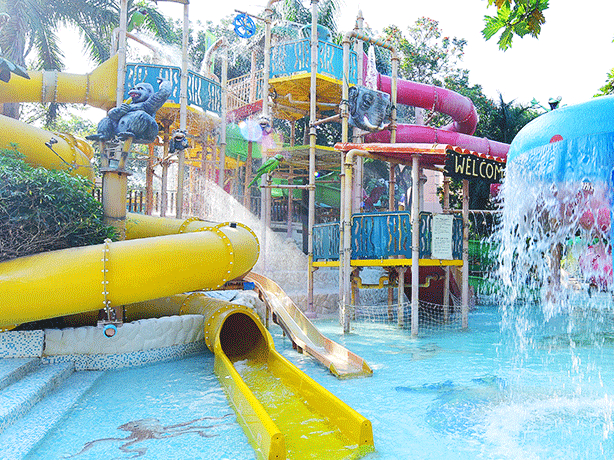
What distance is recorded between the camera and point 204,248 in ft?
23.9

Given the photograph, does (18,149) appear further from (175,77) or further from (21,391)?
(175,77)

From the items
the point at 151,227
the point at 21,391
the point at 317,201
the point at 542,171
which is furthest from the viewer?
the point at 317,201

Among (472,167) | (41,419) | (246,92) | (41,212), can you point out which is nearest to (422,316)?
(472,167)

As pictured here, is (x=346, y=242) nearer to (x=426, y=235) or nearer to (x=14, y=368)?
(x=426, y=235)

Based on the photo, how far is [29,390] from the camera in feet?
16.5

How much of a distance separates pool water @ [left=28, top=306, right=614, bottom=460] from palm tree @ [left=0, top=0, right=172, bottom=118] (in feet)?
37.6

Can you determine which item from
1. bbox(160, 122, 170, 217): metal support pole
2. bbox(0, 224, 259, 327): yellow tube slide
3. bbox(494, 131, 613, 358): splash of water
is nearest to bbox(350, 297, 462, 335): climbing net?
bbox(494, 131, 613, 358): splash of water

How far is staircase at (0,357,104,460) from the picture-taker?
412 centimetres

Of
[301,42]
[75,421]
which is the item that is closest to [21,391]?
[75,421]

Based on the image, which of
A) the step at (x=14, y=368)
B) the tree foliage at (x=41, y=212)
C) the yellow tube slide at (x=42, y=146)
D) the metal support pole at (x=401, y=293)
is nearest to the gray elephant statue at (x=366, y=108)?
the metal support pole at (x=401, y=293)

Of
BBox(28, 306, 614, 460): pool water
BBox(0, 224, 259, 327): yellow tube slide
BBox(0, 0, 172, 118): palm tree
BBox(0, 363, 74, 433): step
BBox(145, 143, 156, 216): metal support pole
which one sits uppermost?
BBox(0, 0, 172, 118): palm tree

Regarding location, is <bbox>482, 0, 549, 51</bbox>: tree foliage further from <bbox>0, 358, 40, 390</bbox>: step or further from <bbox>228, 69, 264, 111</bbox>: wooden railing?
<bbox>228, 69, 264, 111</bbox>: wooden railing

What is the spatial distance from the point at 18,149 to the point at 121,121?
6.07 feet

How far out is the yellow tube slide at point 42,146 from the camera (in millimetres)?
8148
